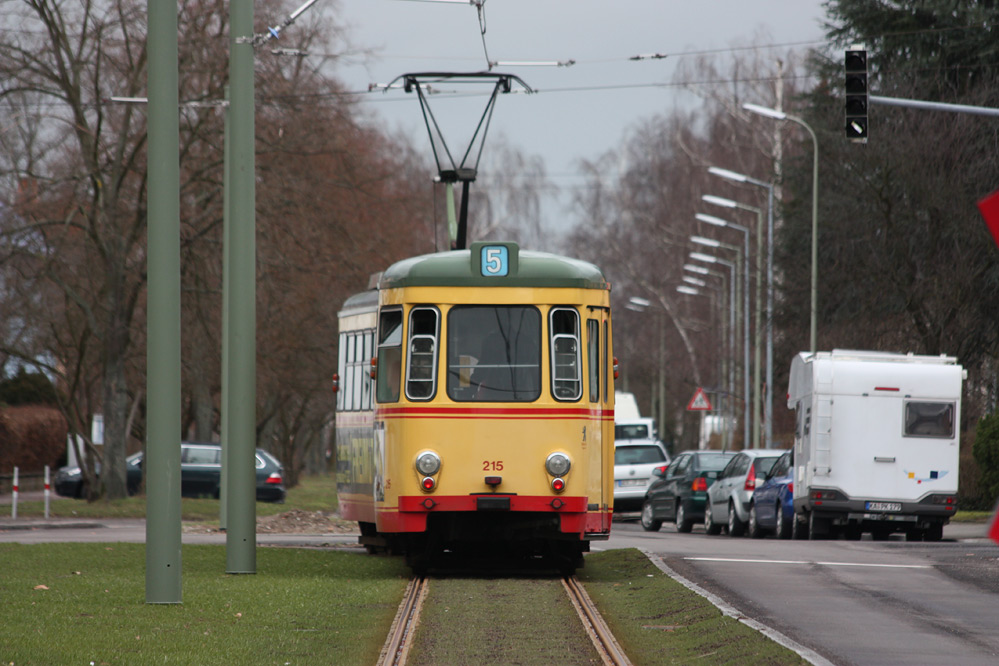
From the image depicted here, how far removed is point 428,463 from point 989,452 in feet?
58.1

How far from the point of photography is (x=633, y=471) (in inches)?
1362

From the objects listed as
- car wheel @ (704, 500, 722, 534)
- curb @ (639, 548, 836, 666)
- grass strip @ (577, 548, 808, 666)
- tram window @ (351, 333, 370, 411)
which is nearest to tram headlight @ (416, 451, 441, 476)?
grass strip @ (577, 548, 808, 666)

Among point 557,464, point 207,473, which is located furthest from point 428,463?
point 207,473

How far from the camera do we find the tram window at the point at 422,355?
1652 cm

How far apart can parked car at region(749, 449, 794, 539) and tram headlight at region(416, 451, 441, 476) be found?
38.5ft

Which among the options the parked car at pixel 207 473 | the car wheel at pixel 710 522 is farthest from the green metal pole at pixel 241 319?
the parked car at pixel 207 473

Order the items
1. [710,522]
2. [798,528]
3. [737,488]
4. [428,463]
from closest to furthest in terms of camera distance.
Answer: [428,463], [798,528], [737,488], [710,522]

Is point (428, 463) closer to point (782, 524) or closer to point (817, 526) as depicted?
point (817, 526)

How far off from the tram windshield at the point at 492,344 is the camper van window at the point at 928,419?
10383 millimetres

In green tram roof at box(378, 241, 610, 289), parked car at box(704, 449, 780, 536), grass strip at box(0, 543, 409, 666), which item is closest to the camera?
grass strip at box(0, 543, 409, 666)

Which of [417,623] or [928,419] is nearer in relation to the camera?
Result: [417,623]

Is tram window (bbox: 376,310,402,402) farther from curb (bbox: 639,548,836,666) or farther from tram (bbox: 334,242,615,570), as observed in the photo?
curb (bbox: 639,548,836,666)

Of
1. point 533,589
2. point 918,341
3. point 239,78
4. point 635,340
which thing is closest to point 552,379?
point 533,589

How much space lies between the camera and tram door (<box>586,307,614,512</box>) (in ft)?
54.4
